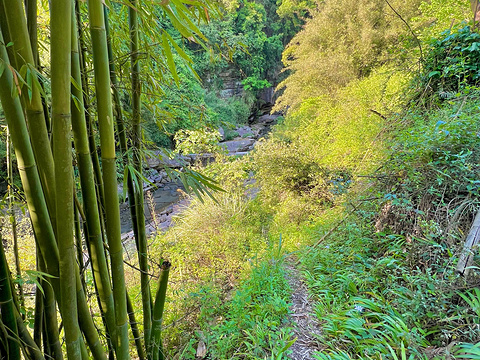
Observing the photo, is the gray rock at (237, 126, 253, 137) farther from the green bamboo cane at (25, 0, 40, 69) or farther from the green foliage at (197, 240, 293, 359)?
the green bamboo cane at (25, 0, 40, 69)

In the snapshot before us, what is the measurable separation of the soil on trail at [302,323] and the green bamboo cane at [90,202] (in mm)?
1011

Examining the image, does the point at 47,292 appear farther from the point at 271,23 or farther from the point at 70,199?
the point at 271,23

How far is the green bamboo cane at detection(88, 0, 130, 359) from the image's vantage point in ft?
1.70

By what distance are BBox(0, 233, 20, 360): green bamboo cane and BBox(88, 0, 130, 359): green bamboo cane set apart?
0.66ft

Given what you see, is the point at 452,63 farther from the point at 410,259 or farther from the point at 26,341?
the point at 26,341

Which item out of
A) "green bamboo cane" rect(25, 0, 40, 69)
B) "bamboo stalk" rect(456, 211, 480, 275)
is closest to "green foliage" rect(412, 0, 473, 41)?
"bamboo stalk" rect(456, 211, 480, 275)

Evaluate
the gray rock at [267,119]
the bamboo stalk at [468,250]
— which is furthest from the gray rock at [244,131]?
the bamboo stalk at [468,250]

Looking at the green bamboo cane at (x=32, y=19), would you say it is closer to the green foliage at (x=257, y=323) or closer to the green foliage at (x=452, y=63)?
the green foliage at (x=257, y=323)

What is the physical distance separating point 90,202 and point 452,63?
10.6 feet

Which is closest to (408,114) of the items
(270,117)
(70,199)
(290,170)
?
(290,170)

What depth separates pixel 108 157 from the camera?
58cm

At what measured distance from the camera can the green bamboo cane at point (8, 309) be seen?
1.66 ft

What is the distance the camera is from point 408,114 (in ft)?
8.23

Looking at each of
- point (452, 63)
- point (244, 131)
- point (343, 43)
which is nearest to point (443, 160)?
point (452, 63)
